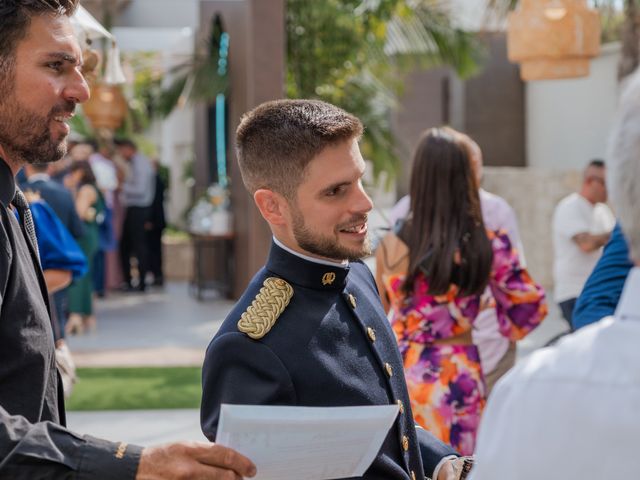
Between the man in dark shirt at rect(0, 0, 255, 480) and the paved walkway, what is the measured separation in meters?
4.45

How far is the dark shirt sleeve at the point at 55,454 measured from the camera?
1.87 metres

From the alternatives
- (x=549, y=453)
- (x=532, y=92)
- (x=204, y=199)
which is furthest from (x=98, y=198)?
(x=549, y=453)

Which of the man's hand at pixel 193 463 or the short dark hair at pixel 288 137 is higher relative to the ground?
the short dark hair at pixel 288 137

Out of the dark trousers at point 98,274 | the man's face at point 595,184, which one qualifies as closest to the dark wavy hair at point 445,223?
the man's face at point 595,184

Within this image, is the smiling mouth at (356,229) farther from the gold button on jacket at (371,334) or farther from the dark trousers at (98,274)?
the dark trousers at (98,274)

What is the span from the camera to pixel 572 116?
51.9ft

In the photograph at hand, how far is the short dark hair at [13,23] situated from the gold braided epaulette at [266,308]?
694mm

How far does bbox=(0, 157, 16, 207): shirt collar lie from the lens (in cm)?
225

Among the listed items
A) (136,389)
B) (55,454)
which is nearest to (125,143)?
(136,389)

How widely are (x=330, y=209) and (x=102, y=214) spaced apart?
10.7 meters

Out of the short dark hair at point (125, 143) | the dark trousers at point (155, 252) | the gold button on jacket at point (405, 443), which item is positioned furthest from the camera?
the dark trousers at point (155, 252)

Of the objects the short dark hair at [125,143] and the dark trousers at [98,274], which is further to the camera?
the short dark hair at [125,143]

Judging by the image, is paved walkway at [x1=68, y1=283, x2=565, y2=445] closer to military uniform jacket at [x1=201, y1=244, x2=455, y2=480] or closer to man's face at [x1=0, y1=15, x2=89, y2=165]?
military uniform jacket at [x1=201, y1=244, x2=455, y2=480]

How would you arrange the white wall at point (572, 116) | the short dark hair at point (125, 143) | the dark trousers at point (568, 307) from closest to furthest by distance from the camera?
the dark trousers at point (568, 307)
the white wall at point (572, 116)
the short dark hair at point (125, 143)
